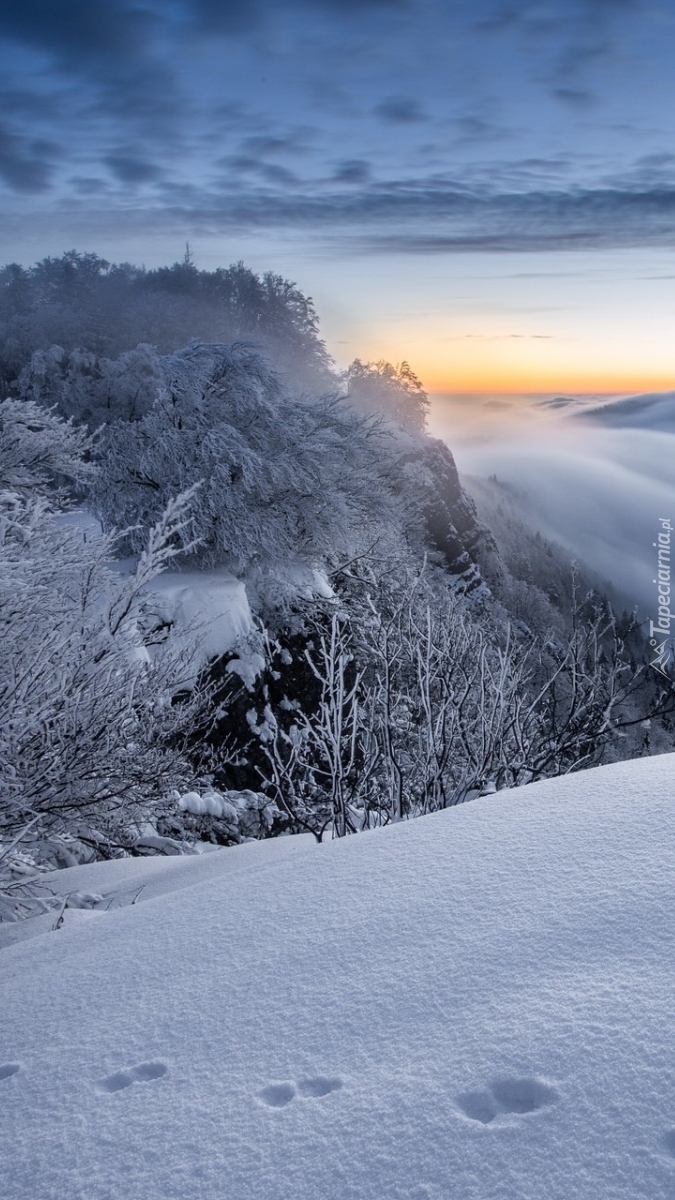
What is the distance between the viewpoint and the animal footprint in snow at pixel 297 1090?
1740 mm

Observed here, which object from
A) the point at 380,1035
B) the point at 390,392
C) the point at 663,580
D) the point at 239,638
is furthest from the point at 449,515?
the point at 380,1035

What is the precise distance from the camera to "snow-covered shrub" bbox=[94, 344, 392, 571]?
15.0 metres

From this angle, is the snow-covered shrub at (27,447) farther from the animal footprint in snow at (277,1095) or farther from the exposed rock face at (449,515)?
the exposed rock face at (449,515)

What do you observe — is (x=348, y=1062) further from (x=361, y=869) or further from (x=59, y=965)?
(x=59, y=965)

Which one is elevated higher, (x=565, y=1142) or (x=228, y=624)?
(x=565, y=1142)

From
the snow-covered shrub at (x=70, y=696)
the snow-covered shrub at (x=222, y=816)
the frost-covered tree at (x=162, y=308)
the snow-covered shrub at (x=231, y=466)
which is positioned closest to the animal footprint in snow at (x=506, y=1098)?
the snow-covered shrub at (x=70, y=696)

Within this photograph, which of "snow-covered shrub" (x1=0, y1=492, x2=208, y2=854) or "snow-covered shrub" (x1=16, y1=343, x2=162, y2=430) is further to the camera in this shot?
"snow-covered shrub" (x1=16, y1=343, x2=162, y2=430)

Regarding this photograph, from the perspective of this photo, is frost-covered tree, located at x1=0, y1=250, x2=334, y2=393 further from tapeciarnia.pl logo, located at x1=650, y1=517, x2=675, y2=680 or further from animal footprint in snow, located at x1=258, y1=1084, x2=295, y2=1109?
animal footprint in snow, located at x1=258, y1=1084, x2=295, y2=1109

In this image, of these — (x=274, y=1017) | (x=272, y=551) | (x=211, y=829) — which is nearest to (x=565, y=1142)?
(x=274, y=1017)

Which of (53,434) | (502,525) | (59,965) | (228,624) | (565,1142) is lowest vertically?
(502,525)

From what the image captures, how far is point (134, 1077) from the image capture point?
1945 mm

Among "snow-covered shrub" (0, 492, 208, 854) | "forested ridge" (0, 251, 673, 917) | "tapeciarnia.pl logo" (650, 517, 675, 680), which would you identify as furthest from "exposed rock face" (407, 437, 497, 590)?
"snow-covered shrub" (0, 492, 208, 854)

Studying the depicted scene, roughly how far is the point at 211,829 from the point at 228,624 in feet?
11.2

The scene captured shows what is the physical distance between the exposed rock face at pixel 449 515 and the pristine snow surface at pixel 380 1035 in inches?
1196
